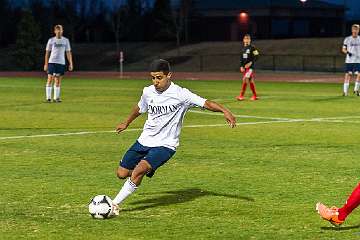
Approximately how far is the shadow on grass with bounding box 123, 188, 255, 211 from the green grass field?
1cm

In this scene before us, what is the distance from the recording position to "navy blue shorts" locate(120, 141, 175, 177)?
9.20 m

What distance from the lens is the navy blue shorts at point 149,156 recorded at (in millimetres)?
9203

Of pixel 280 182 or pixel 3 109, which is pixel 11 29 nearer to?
pixel 3 109

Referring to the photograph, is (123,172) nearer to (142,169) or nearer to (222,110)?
(142,169)

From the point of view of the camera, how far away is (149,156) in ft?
30.3

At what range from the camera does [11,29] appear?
4031 inches

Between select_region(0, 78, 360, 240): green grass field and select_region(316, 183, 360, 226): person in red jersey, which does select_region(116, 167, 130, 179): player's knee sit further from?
select_region(316, 183, 360, 226): person in red jersey

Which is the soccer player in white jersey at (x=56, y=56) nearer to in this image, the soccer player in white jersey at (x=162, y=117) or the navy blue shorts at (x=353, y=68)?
the navy blue shorts at (x=353, y=68)

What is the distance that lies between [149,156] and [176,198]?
1022 millimetres

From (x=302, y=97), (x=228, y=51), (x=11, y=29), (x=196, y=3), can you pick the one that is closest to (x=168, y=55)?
(x=228, y=51)

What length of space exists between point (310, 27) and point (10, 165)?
8725cm

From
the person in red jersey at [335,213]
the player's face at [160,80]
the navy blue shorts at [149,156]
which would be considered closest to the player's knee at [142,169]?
the navy blue shorts at [149,156]

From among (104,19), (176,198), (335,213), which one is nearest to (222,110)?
(176,198)

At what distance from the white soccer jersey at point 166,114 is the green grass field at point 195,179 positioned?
71 cm
